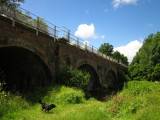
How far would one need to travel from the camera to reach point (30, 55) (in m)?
9.94

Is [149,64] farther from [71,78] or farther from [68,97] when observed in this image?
[68,97]

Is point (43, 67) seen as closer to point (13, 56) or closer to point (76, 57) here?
point (13, 56)

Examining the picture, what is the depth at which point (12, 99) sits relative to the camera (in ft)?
23.0

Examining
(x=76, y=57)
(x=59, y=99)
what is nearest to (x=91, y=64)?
(x=76, y=57)

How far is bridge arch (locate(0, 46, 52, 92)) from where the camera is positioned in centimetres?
978

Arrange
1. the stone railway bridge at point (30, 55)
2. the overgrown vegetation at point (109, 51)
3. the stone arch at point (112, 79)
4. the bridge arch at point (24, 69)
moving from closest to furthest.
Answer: the stone railway bridge at point (30, 55) < the bridge arch at point (24, 69) < the stone arch at point (112, 79) < the overgrown vegetation at point (109, 51)

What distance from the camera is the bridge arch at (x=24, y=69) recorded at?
978 cm

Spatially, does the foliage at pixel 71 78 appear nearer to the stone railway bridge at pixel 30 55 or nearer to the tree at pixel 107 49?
the stone railway bridge at pixel 30 55

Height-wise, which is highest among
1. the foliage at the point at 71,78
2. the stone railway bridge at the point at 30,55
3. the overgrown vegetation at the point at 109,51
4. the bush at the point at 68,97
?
the overgrown vegetation at the point at 109,51

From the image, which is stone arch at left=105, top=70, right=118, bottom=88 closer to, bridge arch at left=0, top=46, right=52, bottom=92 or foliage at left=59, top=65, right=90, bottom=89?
foliage at left=59, top=65, right=90, bottom=89

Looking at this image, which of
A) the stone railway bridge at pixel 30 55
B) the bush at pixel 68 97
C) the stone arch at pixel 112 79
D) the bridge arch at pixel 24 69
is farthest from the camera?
the stone arch at pixel 112 79

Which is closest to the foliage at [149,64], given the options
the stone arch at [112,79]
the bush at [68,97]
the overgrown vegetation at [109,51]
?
the stone arch at [112,79]

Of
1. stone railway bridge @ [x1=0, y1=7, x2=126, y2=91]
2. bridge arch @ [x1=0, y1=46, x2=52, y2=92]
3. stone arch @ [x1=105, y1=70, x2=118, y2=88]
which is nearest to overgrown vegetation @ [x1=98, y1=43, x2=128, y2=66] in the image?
stone arch @ [x1=105, y1=70, x2=118, y2=88]

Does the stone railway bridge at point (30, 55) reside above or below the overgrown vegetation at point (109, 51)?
below
